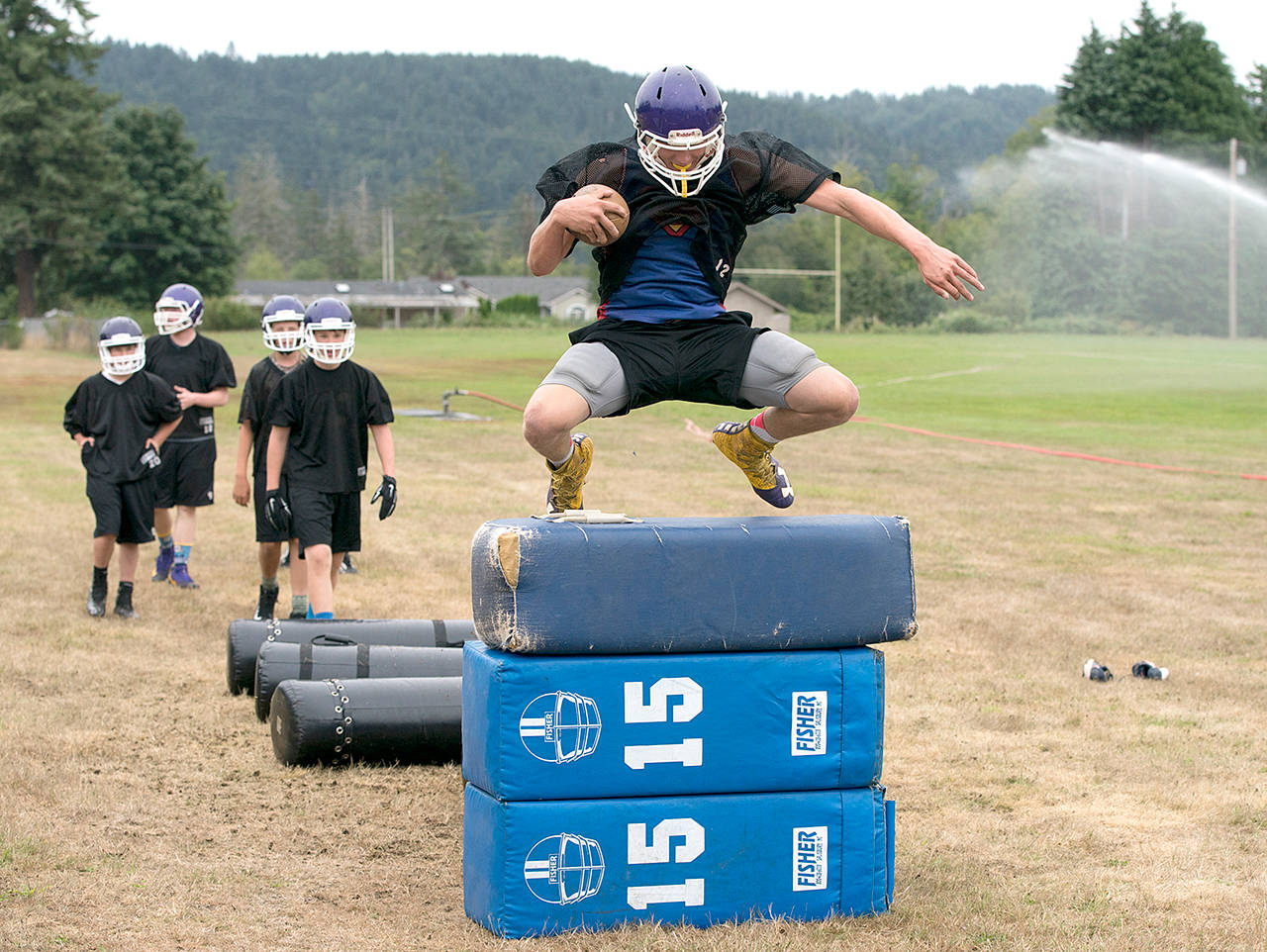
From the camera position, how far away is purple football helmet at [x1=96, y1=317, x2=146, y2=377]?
10117 millimetres

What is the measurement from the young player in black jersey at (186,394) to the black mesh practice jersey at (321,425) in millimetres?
2944

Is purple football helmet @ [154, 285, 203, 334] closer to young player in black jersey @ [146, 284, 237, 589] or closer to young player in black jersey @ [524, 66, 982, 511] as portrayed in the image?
young player in black jersey @ [146, 284, 237, 589]

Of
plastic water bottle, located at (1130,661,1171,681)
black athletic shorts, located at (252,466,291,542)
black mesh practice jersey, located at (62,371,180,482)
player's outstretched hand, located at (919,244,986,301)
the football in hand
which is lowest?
plastic water bottle, located at (1130,661,1171,681)

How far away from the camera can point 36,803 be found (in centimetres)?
577

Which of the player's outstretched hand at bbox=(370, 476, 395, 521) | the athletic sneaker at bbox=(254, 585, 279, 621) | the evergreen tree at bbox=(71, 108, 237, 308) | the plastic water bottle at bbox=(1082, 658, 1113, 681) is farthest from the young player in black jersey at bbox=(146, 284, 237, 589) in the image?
the evergreen tree at bbox=(71, 108, 237, 308)

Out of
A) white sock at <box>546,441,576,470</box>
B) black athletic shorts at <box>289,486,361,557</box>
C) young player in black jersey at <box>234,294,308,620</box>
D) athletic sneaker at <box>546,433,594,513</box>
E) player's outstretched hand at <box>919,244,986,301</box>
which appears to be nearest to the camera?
player's outstretched hand at <box>919,244,986,301</box>

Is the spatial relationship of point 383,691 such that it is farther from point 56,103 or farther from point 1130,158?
point 56,103

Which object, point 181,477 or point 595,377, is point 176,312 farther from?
point 595,377

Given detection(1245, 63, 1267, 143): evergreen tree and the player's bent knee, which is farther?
detection(1245, 63, 1267, 143): evergreen tree

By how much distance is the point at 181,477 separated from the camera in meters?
11.3

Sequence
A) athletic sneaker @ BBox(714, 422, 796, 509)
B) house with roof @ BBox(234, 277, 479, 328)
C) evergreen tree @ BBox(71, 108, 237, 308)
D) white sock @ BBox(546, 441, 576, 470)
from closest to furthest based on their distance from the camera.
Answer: white sock @ BBox(546, 441, 576, 470), athletic sneaker @ BBox(714, 422, 796, 509), evergreen tree @ BBox(71, 108, 237, 308), house with roof @ BBox(234, 277, 479, 328)

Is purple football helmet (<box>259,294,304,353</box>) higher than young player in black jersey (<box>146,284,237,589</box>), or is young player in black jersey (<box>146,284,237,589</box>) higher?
purple football helmet (<box>259,294,304,353</box>)

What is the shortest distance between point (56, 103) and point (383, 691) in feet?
231

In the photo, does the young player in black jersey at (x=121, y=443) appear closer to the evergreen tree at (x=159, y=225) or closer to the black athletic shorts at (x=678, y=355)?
the black athletic shorts at (x=678, y=355)
